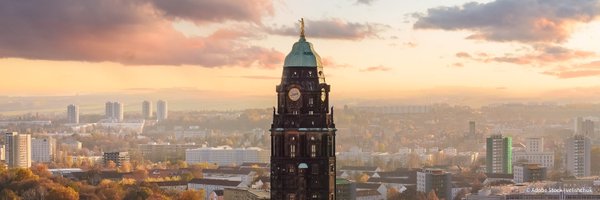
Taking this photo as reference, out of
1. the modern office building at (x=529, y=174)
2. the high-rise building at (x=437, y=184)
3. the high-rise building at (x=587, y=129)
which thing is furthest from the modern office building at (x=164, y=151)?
the high-rise building at (x=437, y=184)

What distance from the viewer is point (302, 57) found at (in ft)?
92.8

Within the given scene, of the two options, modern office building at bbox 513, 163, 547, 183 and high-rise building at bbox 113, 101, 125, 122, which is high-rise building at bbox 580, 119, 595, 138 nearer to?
modern office building at bbox 513, 163, 547, 183

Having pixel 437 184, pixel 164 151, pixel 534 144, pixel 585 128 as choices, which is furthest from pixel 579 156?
pixel 164 151

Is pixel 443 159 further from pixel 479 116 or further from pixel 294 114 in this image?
pixel 294 114

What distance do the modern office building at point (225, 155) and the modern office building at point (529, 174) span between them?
43500 millimetres

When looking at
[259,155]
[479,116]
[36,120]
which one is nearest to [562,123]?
[479,116]

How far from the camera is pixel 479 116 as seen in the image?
128875mm

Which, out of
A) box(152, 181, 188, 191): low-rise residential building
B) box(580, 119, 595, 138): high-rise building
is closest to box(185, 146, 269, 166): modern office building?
box(580, 119, 595, 138): high-rise building

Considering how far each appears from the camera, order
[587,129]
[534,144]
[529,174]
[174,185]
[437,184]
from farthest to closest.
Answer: [534,144]
[587,129]
[529,174]
[437,184]
[174,185]

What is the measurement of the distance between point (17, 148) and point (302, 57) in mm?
120855

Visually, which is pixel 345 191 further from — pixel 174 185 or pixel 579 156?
pixel 579 156

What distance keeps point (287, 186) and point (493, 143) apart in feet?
346

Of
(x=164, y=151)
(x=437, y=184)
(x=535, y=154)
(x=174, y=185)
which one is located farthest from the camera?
(x=164, y=151)

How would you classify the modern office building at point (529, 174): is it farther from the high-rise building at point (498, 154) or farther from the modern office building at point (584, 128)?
the modern office building at point (584, 128)
